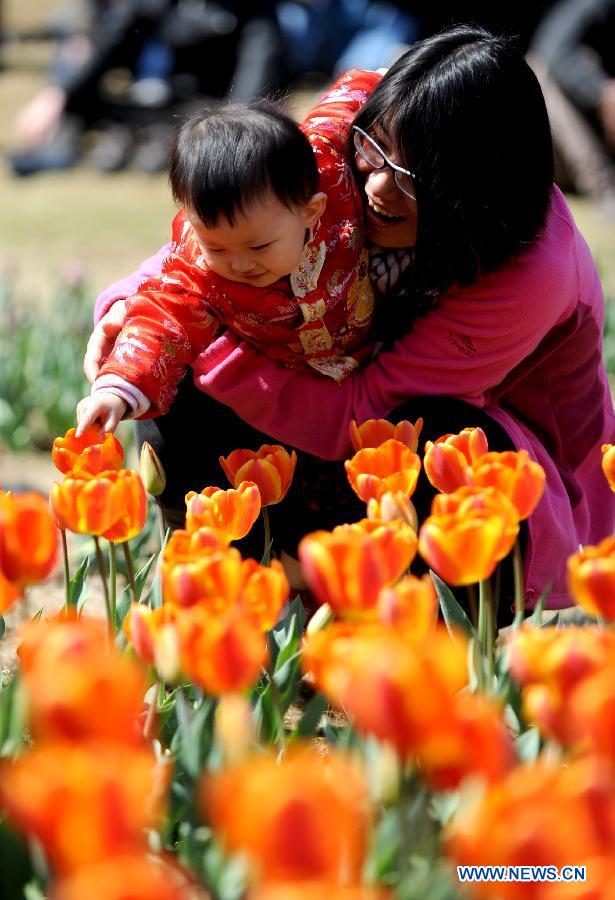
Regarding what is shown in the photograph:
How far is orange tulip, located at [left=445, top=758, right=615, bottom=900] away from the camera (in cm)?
71

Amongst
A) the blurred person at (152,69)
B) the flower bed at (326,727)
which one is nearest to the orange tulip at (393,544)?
the flower bed at (326,727)

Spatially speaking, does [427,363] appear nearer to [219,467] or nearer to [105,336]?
[219,467]

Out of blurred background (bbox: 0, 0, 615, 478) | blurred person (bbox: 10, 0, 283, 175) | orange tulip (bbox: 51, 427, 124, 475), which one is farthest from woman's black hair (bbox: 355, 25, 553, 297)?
blurred person (bbox: 10, 0, 283, 175)

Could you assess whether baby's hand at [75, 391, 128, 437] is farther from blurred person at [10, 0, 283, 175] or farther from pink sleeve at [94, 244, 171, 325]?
blurred person at [10, 0, 283, 175]

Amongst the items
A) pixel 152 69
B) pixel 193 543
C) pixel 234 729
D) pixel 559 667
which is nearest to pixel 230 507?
pixel 193 543

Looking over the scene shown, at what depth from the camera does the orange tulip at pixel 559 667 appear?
0.86 m

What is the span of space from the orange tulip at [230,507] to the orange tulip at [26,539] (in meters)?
0.22

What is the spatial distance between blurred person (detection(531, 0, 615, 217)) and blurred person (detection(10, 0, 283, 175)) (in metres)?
2.08

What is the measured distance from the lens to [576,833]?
72 centimetres

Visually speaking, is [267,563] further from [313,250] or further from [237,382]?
[313,250]

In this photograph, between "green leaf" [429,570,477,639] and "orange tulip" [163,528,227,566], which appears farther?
"green leaf" [429,570,477,639]

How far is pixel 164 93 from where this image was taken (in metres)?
8.38

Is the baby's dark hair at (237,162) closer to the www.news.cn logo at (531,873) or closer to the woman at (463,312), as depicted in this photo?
the woman at (463,312)

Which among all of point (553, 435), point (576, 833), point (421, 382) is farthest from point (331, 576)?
point (553, 435)
